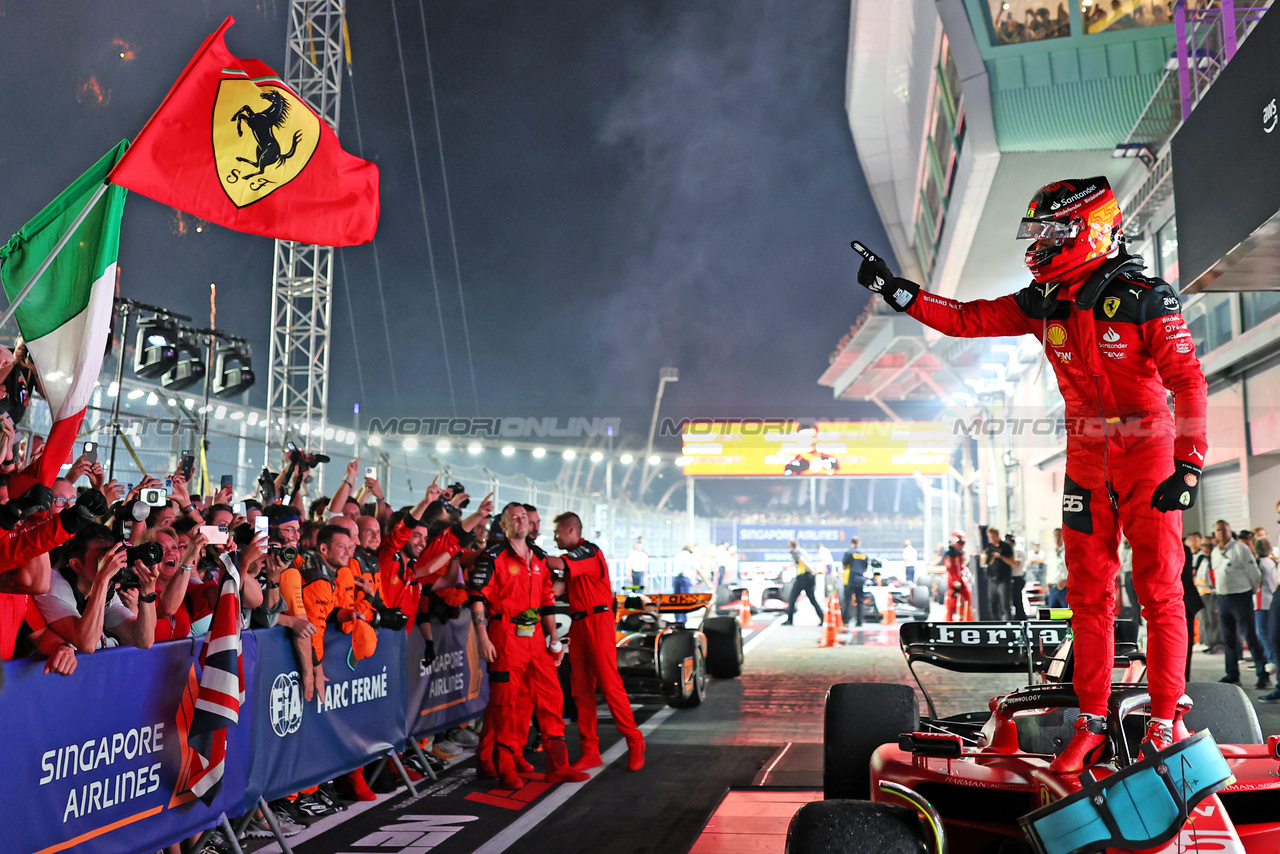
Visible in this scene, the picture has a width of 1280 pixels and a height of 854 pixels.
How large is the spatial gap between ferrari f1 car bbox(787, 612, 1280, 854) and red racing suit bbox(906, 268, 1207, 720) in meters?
0.17

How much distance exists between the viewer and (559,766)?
242 inches

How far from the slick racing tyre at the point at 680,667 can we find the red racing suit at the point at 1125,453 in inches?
227

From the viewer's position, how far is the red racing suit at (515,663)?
6176mm

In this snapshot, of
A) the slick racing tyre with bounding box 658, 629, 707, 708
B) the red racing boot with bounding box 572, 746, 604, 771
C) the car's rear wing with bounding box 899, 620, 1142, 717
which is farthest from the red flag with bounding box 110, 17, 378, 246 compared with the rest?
the slick racing tyre with bounding box 658, 629, 707, 708

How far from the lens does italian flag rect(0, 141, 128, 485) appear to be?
4.38 m

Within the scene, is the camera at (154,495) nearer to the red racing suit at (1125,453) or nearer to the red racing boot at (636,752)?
the red racing boot at (636,752)

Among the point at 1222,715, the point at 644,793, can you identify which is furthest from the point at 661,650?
the point at 1222,715

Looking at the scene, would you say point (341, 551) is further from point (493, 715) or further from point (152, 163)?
point (152, 163)

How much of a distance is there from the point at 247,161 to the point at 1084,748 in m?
5.10

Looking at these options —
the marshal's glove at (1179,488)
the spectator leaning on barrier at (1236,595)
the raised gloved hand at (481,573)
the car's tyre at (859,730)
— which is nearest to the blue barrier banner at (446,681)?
the raised gloved hand at (481,573)

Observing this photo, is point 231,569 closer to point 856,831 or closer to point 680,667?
point 856,831

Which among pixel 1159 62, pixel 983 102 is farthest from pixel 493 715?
pixel 1159 62

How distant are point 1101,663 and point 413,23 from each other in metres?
37.4

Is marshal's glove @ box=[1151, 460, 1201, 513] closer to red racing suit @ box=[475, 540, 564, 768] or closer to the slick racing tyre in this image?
red racing suit @ box=[475, 540, 564, 768]
